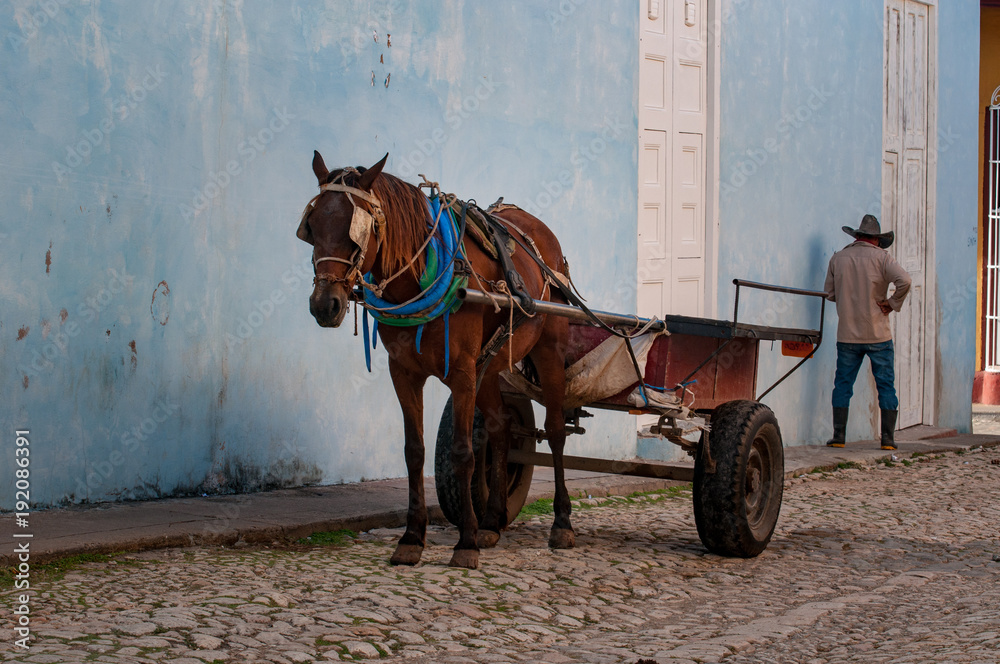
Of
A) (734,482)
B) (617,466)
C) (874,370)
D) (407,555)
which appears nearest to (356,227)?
(407,555)

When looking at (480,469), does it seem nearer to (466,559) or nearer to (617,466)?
(617,466)

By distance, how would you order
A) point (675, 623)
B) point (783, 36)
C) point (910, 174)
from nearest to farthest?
point (675, 623)
point (783, 36)
point (910, 174)

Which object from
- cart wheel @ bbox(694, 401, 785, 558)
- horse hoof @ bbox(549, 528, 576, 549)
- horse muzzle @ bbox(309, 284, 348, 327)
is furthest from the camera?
horse hoof @ bbox(549, 528, 576, 549)

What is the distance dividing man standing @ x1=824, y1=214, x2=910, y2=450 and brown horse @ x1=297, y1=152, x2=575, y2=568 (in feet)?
16.4

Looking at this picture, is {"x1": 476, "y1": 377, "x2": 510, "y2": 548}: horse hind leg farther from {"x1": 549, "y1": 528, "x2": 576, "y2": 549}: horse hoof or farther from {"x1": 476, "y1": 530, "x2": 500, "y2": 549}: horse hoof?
{"x1": 549, "y1": 528, "x2": 576, "y2": 549}: horse hoof

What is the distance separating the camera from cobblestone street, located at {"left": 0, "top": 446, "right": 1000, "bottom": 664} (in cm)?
384

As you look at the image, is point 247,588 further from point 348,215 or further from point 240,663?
point 348,215

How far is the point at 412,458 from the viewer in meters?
5.22

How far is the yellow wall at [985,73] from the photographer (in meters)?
15.9

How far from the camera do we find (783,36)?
1025 cm

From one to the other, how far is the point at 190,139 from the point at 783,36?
6073 mm

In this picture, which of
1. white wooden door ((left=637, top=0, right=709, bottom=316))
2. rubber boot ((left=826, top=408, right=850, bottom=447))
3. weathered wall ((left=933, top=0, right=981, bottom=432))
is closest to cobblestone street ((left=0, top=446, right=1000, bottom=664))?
white wooden door ((left=637, top=0, right=709, bottom=316))

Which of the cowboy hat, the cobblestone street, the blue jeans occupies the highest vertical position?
the cowboy hat

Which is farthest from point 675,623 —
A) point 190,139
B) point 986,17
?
point 986,17
